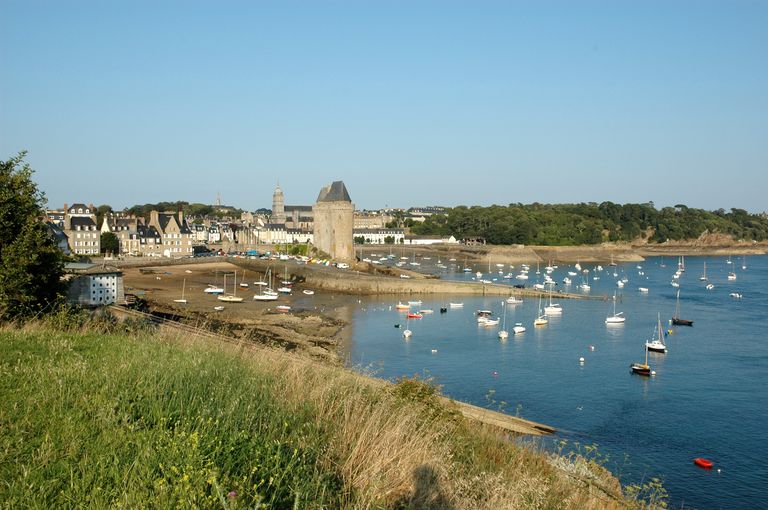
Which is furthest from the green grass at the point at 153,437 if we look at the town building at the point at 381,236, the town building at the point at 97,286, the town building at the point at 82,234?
the town building at the point at 381,236

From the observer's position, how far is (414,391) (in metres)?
10.1

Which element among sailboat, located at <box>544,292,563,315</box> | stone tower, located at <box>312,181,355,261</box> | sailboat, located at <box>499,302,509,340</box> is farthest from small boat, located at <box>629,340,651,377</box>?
stone tower, located at <box>312,181,355,261</box>

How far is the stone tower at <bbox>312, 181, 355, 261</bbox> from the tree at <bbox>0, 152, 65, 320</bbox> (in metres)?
50.9

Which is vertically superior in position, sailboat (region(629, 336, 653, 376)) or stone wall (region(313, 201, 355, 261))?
stone wall (region(313, 201, 355, 261))

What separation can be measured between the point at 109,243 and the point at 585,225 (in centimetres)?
7936

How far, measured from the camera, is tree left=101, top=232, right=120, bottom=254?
219ft

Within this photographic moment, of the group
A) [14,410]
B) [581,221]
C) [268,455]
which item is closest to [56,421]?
[14,410]

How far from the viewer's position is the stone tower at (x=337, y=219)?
66.7 meters

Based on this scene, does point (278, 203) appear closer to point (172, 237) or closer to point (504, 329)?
point (172, 237)

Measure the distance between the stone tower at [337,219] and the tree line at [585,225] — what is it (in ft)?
→ 148

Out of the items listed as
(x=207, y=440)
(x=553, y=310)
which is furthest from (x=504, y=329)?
(x=207, y=440)

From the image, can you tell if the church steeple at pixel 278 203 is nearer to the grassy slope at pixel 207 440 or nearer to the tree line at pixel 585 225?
the tree line at pixel 585 225

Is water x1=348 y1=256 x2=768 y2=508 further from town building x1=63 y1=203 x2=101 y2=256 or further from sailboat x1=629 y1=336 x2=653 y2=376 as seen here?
town building x1=63 y1=203 x2=101 y2=256

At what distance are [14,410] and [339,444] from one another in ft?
7.12
